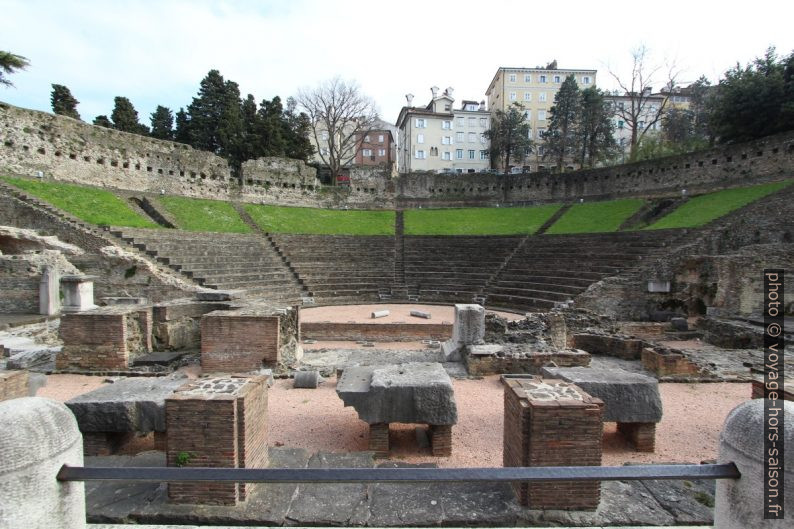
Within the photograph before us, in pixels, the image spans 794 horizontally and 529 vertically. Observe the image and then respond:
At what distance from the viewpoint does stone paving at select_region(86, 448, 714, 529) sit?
297 centimetres

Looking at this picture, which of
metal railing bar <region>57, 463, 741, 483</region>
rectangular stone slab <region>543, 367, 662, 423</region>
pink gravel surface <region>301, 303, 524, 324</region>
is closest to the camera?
metal railing bar <region>57, 463, 741, 483</region>

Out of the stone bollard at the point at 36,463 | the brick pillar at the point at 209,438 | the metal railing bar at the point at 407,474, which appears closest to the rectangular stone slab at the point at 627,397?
the metal railing bar at the point at 407,474

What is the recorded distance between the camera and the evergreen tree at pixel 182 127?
38812 millimetres

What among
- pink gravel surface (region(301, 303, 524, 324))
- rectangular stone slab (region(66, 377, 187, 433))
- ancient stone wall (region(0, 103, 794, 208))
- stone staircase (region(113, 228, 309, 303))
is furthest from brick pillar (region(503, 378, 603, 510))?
ancient stone wall (region(0, 103, 794, 208))

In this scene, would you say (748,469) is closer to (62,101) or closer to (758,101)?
(758,101)

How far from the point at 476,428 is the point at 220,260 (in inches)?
641

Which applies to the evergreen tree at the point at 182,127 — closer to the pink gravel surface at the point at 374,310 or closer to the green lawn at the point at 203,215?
the green lawn at the point at 203,215

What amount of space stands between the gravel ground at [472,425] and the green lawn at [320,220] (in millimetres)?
18700

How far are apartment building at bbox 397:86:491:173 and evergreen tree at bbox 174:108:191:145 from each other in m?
23.7

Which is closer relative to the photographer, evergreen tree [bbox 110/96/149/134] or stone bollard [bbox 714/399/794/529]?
stone bollard [bbox 714/399/794/529]

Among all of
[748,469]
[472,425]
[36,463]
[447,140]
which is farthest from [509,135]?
[36,463]

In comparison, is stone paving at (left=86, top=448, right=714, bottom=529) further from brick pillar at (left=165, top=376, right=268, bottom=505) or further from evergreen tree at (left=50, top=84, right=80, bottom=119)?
evergreen tree at (left=50, top=84, right=80, bottom=119)

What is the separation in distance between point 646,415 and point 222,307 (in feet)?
30.2

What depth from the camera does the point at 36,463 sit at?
1.87 metres
